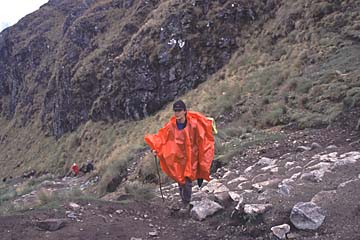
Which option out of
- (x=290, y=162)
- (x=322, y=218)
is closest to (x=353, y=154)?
(x=290, y=162)

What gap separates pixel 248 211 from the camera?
5199 mm

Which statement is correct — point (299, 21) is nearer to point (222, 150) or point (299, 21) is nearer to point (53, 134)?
point (222, 150)

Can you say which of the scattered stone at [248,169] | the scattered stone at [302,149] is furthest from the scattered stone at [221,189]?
the scattered stone at [302,149]

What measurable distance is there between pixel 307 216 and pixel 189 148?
2.08 metres

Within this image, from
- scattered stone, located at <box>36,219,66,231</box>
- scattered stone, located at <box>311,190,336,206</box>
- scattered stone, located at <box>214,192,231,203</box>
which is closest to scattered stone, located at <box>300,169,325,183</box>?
scattered stone, located at <box>311,190,336,206</box>

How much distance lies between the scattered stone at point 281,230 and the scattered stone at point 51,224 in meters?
2.59

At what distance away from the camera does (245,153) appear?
937cm

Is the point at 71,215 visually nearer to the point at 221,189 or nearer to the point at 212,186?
the point at 221,189

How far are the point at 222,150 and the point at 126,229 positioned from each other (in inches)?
194

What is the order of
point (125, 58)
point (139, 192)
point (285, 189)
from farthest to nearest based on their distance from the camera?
point (125, 58) → point (139, 192) → point (285, 189)

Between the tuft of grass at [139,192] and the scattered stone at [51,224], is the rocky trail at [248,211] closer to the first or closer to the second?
the scattered stone at [51,224]

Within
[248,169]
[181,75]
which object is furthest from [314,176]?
[181,75]

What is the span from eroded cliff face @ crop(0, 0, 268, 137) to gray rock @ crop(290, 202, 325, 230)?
61.3ft

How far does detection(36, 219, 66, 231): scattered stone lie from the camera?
571cm
